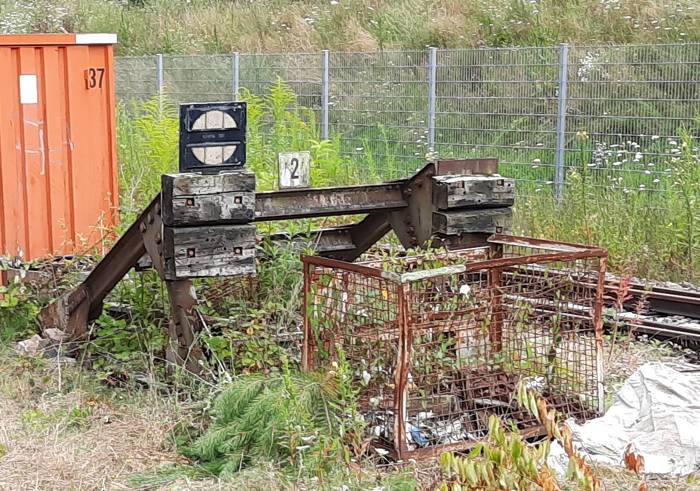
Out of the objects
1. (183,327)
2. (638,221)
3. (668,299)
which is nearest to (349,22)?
(638,221)

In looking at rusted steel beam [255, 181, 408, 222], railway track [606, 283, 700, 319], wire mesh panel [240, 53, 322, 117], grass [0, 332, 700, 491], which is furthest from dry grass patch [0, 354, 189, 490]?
wire mesh panel [240, 53, 322, 117]

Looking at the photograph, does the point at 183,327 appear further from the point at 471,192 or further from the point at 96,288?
the point at 471,192

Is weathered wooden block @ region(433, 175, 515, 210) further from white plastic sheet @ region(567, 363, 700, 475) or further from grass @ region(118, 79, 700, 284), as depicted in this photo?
white plastic sheet @ region(567, 363, 700, 475)

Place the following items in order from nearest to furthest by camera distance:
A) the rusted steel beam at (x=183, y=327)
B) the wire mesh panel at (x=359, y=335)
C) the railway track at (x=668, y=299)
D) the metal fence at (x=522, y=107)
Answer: the wire mesh panel at (x=359, y=335), the rusted steel beam at (x=183, y=327), the railway track at (x=668, y=299), the metal fence at (x=522, y=107)

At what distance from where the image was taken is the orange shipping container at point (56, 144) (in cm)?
859

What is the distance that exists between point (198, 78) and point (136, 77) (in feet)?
5.79

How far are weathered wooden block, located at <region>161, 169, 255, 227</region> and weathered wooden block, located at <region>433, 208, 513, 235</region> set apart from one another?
1235 millimetres

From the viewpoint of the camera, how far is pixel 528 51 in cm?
1502

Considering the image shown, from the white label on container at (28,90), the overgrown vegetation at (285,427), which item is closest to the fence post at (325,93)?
the white label on container at (28,90)

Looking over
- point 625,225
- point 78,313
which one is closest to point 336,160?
point 625,225

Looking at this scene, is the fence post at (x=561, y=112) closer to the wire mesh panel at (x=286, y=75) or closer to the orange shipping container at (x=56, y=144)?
the wire mesh panel at (x=286, y=75)

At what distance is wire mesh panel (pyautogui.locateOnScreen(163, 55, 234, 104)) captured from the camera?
19562 millimetres

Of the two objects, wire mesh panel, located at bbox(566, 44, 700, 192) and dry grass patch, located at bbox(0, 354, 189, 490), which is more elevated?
wire mesh panel, located at bbox(566, 44, 700, 192)

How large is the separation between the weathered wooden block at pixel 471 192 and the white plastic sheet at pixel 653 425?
5.05ft
